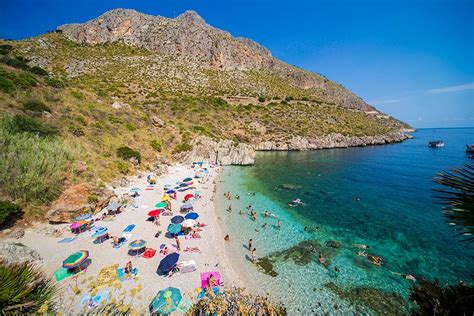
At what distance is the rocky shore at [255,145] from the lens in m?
43.1

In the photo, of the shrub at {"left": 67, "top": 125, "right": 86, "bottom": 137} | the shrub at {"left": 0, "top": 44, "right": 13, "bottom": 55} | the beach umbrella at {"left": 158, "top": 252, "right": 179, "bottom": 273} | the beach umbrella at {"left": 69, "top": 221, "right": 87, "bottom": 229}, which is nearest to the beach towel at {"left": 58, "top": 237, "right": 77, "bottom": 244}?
the beach umbrella at {"left": 69, "top": 221, "right": 87, "bottom": 229}

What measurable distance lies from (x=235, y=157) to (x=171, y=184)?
18.6 meters

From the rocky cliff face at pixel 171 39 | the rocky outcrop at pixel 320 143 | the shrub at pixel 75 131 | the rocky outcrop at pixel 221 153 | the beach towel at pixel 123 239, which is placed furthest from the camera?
the rocky cliff face at pixel 171 39

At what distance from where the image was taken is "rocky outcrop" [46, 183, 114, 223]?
635 inches

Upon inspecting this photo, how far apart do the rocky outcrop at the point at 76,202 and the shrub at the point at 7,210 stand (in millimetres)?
1914

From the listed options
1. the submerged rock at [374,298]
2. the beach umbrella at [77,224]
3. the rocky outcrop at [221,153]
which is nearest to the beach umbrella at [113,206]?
the beach umbrella at [77,224]

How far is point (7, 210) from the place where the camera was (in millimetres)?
14086

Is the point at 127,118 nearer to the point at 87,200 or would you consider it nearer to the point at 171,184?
the point at 171,184

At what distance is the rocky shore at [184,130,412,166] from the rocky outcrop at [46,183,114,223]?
21.0 meters

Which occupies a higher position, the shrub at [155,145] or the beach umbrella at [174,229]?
the shrub at [155,145]

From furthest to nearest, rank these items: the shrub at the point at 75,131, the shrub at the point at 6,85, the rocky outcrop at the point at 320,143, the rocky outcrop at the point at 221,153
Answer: the rocky outcrop at the point at 320,143 < the rocky outcrop at the point at 221,153 < the shrub at the point at 75,131 < the shrub at the point at 6,85

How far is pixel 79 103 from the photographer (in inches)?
1325

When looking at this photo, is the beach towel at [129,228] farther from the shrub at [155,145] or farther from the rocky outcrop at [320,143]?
the rocky outcrop at [320,143]

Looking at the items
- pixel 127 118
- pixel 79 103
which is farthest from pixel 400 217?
pixel 79 103
